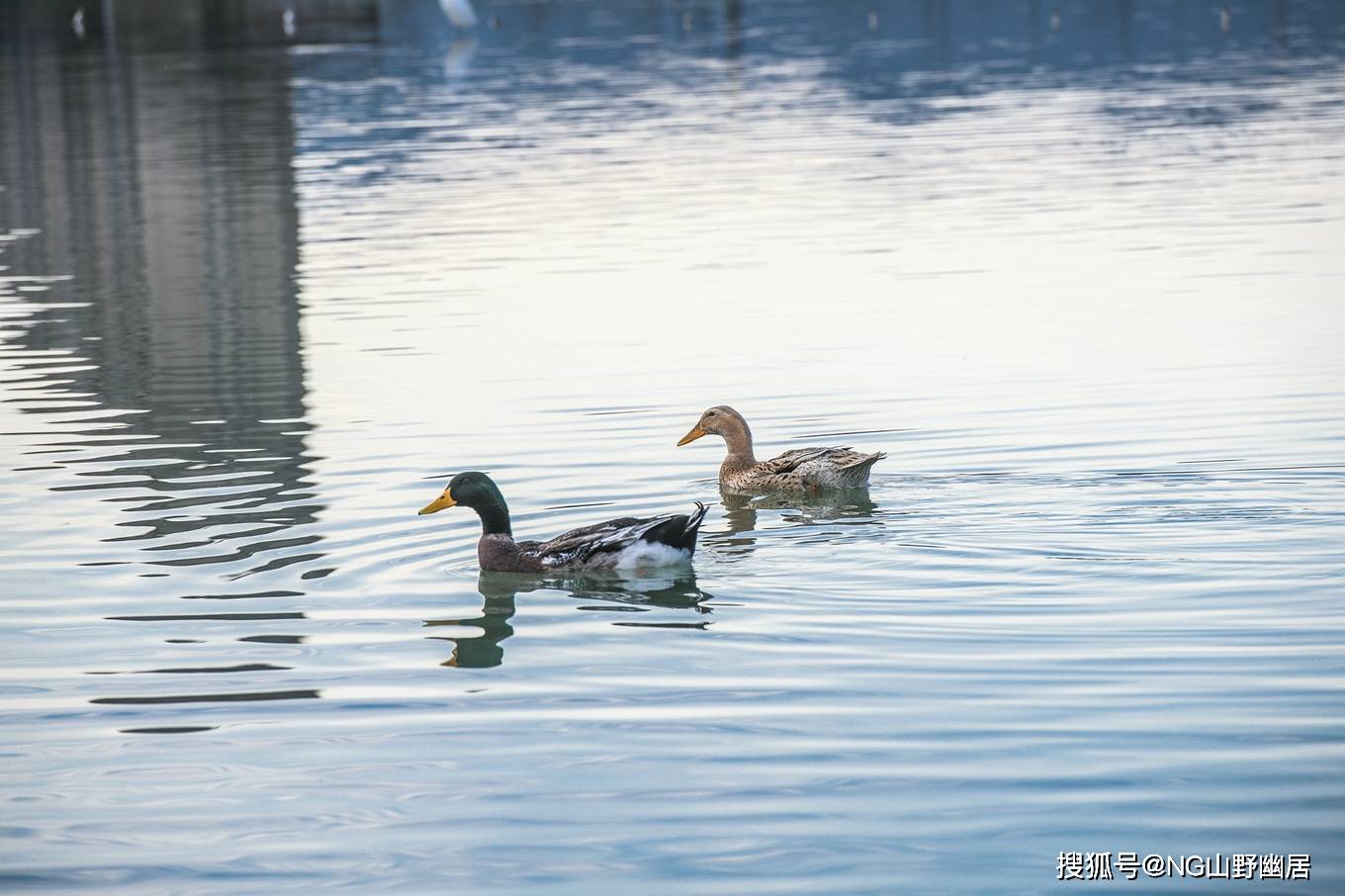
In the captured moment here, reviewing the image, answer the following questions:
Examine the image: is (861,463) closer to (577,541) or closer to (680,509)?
(680,509)

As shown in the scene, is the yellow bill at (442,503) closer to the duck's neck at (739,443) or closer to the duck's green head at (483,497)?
the duck's green head at (483,497)

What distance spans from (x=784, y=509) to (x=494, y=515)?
8.05 feet

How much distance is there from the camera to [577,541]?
1151cm

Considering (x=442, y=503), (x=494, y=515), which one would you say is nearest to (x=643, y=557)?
(x=494, y=515)

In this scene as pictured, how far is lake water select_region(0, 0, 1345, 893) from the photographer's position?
25.8ft

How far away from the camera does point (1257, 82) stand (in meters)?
49.8

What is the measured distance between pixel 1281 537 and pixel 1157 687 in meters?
2.76

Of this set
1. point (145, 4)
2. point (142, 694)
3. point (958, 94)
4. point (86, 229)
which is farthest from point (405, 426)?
point (145, 4)

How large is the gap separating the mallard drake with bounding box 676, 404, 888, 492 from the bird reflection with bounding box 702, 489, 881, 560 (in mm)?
75

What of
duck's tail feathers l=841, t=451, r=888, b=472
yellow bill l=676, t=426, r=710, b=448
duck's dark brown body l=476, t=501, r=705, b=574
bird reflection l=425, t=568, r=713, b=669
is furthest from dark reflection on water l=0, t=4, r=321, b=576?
duck's tail feathers l=841, t=451, r=888, b=472

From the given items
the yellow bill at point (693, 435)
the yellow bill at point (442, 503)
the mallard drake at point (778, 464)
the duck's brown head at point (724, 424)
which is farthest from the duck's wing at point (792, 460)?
the yellow bill at point (442, 503)

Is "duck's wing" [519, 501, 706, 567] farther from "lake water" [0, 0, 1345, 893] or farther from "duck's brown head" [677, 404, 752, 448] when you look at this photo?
"duck's brown head" [677, 404, 752, 448]

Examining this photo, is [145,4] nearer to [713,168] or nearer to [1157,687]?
[713,168]

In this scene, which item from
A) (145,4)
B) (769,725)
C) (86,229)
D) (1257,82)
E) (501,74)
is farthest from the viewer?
(145,4)
